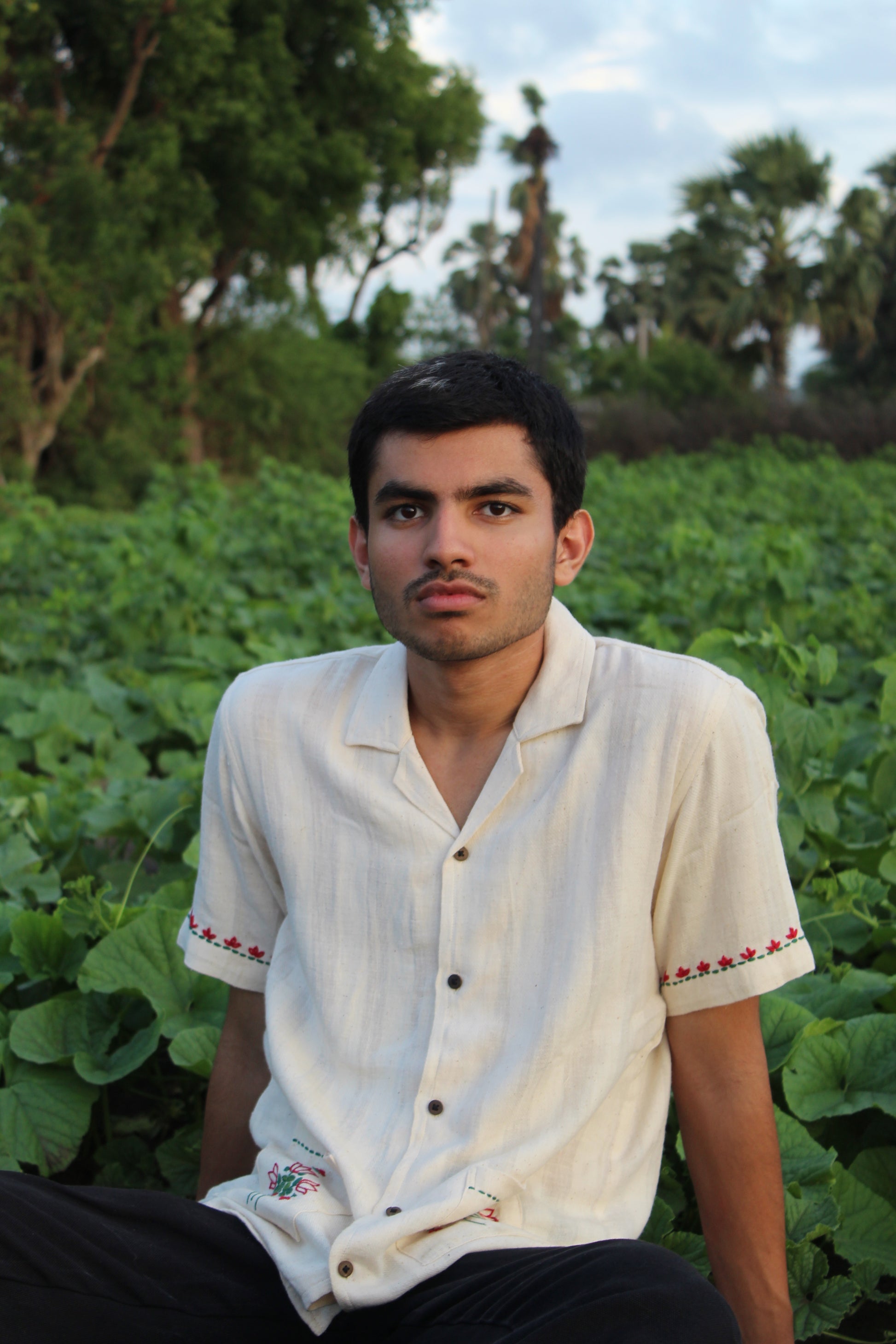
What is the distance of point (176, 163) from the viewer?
1827cm

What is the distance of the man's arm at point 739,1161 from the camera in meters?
1.54

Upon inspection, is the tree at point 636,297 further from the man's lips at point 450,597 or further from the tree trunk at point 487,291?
the man's lips at point 450,597

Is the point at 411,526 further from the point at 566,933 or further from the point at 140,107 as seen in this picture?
the point at 140,107

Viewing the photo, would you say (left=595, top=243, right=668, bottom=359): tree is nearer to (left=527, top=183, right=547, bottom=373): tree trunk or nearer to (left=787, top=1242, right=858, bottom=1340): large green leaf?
(left=527, top=183, right=547, bottom=373): tree trunk

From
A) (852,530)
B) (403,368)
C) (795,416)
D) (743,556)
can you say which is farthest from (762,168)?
(403,368)

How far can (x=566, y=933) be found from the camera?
152 cm

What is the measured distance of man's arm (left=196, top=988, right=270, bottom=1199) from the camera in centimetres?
181

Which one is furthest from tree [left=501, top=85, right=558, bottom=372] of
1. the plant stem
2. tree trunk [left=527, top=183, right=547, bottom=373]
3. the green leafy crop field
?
the plant stem

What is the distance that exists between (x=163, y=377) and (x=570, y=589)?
1550 cm

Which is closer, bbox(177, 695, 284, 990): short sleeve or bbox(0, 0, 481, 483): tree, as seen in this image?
bbox(177, 695, 284, 990): short sleeve

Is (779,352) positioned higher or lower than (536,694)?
higher

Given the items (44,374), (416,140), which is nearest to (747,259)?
(416,140)

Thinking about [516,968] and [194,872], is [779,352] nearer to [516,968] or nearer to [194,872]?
[194,872]

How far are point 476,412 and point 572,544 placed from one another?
0.26 metres
